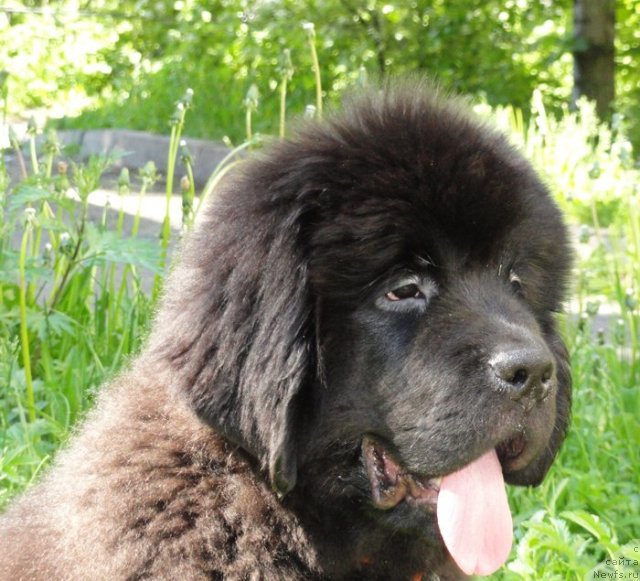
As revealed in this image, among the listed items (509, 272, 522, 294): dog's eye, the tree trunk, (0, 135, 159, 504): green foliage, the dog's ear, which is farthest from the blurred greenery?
the dog's ear

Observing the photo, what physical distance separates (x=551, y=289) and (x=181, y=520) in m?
1.13

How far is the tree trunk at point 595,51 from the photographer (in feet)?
36.3

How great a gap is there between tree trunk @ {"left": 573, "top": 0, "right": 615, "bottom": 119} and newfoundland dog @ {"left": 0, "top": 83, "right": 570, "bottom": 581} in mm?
9281

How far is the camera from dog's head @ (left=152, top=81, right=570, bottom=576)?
2.19 m

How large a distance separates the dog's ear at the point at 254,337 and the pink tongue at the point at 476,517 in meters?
0.37

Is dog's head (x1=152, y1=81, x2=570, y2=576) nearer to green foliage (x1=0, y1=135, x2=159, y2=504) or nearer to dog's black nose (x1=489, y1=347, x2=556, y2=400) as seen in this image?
dog's black nose (x1=489, y1=347, x2=556, y2=400)

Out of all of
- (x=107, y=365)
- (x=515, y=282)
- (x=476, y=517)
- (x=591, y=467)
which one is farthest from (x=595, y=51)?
(x=476, y=517)

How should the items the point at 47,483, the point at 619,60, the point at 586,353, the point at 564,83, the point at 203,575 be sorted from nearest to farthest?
1. the point at 203,575
2. the point at 47,483
3. the point at 586,353
4. the point at 619,60
5. the point at 564,83

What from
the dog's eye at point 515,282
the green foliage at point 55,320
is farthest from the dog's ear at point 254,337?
the green foliage at point 55,320

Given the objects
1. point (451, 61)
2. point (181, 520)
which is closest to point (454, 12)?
point (451, 61)

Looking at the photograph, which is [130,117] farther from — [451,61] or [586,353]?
[586,353]

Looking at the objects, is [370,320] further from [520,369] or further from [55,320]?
[55,320]

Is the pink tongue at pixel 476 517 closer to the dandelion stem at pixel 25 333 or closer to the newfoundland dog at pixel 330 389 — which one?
the newfoundland dog at pixel 330 389

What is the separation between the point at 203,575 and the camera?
7.30 feet
